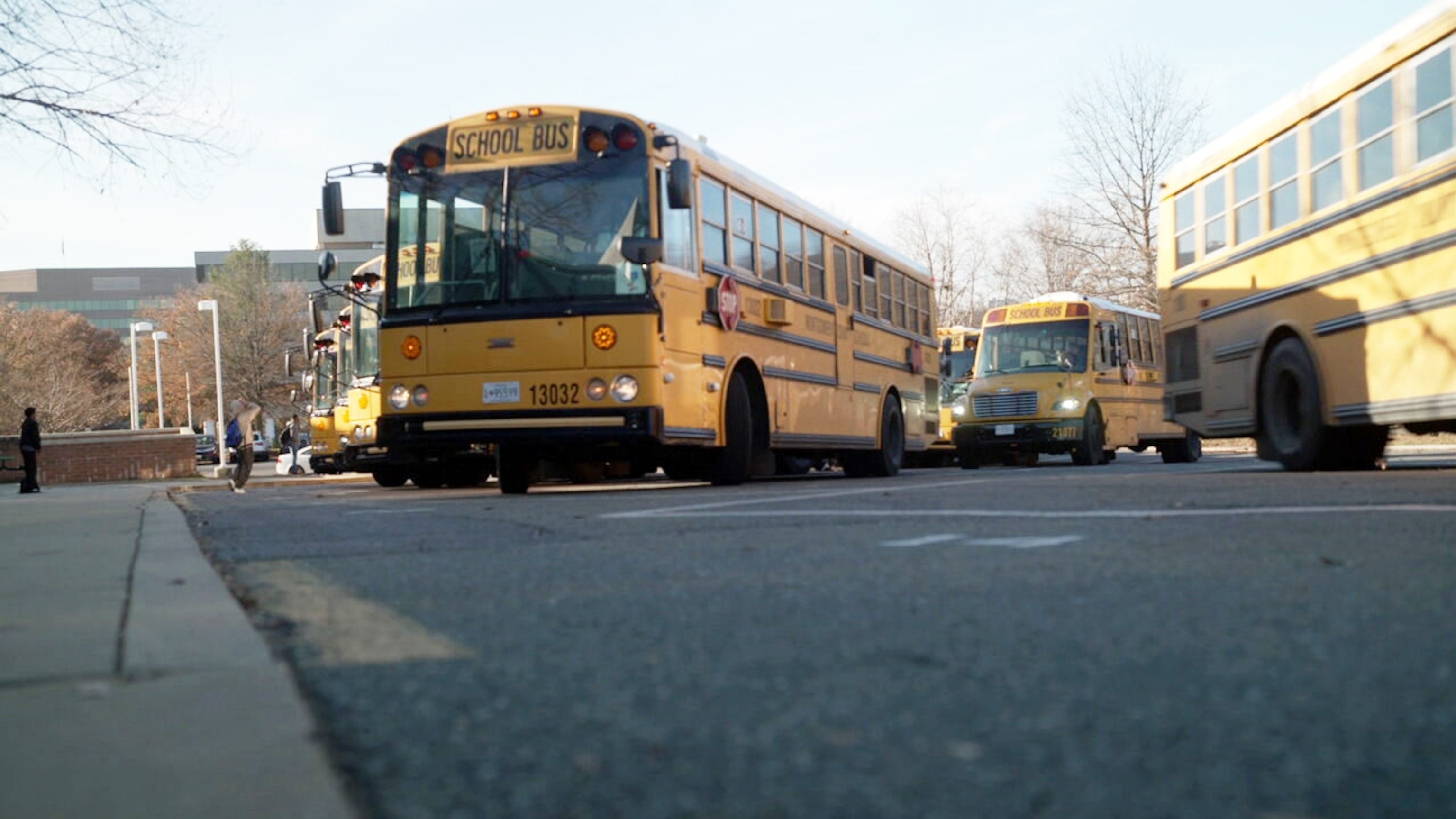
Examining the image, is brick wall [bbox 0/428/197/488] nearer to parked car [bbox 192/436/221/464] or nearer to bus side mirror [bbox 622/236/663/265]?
parked car [bbox 192/436/221/464]

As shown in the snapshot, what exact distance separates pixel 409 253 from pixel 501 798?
11.0m

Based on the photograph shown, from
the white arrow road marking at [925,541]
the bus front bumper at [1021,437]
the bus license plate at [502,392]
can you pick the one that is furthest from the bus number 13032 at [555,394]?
the bus front bumper at [1021,437]

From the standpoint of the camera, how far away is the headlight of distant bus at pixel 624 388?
11.5m

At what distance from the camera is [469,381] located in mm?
12023

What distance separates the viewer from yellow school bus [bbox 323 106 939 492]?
11609mm

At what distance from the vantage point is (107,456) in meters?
36.5

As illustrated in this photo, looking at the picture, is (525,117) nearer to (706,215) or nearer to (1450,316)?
(706,215)

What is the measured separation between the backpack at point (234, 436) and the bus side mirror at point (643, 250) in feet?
40.5

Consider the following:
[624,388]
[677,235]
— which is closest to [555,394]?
[624,388]

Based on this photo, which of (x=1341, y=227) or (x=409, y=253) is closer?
(x=1341, y=227)

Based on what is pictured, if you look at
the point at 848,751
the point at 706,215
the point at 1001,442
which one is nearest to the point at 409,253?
the point at 706,215

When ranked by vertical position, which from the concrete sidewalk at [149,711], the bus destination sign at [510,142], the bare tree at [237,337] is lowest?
the concrete sidewalk at [149,711]

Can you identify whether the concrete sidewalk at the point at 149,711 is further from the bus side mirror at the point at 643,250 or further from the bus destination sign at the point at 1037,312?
the bus destination sign at the point at 1037,312

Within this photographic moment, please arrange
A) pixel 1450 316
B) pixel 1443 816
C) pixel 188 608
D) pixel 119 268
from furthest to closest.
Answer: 1. pixel 119 268
2. pixel 1450 316
3. pixel 188 608
4. pixel 1443 816
